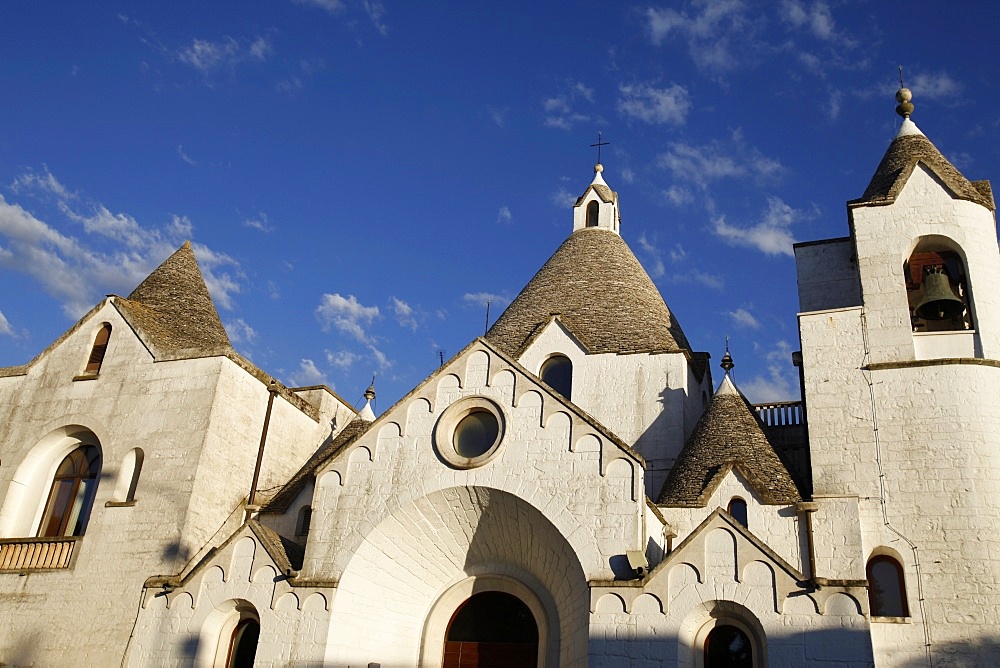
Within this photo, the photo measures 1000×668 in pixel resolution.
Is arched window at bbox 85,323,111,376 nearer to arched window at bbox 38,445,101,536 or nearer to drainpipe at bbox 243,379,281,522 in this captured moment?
arched window at bbox 38,445,101,536

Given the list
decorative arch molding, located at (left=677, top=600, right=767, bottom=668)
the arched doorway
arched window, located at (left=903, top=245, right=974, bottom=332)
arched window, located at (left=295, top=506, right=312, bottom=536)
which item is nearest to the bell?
arched window, located at (left=903, top=245, right=974, bottom=332)

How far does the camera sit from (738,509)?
60.7 feet

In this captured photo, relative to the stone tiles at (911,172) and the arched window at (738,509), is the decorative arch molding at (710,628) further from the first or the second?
the stone tiles at (911,172)

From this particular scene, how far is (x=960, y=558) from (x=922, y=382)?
3.65 metres

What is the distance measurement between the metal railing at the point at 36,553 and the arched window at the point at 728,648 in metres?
13.6

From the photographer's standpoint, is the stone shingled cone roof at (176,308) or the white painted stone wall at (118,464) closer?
the white painted stone wall at (118,464)

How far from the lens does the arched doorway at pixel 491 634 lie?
58.7 feet

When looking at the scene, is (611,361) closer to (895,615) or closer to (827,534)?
(827,534)

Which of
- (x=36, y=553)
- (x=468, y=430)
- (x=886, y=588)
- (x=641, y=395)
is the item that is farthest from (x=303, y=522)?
(x=886, y=588)

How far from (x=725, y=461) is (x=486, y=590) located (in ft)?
18.5

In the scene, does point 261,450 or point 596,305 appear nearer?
point 261,450

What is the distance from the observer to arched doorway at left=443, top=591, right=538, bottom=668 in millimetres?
17891

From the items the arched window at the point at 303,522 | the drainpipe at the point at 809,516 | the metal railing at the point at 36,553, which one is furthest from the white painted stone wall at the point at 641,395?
the metal railing at the point at 36,553

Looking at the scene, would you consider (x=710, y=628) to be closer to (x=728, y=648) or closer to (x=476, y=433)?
(x=728, y=648)
